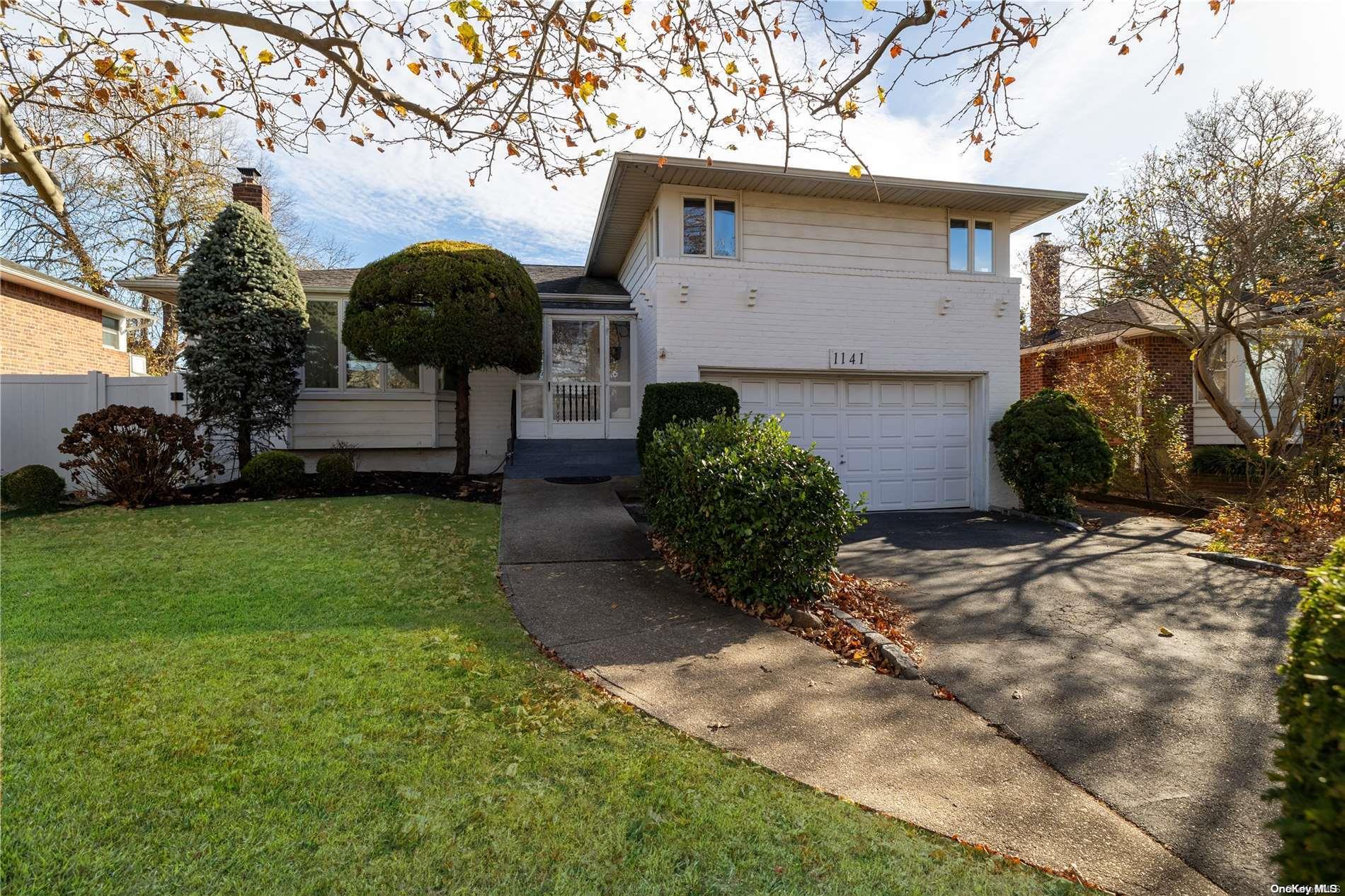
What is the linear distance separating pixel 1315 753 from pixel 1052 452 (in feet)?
31.4

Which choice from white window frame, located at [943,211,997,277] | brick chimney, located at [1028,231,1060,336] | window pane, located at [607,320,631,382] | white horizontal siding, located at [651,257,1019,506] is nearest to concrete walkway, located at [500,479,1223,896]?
white horizontal siding, located at [651,257,1019,506]

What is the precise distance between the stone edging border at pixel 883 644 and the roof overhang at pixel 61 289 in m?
17.4

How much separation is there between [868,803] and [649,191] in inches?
386

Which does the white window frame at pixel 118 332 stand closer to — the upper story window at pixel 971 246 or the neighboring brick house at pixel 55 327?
the neighboring brick house at pixel 55 327

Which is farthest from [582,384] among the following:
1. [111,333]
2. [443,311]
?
[111,333]

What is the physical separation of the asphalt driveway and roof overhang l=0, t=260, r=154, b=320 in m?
17.4

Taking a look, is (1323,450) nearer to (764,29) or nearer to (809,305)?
(809,305)

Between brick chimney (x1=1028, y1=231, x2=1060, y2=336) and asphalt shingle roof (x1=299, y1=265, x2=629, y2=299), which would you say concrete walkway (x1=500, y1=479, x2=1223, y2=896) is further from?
brick chimney (x1=1028, y1=231, x2=1060, y2=336)

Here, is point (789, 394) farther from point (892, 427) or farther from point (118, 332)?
point (118, 332)

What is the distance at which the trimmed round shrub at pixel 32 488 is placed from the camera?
359 inches

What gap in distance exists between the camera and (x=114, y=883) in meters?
2.21

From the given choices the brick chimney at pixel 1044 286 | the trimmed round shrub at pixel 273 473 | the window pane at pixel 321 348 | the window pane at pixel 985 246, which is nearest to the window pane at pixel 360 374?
the window pane at pixel 321 348

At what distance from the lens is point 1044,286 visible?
14125mm

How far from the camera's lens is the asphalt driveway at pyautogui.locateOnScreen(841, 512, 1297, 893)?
117 inches
